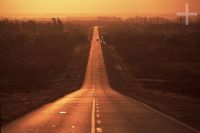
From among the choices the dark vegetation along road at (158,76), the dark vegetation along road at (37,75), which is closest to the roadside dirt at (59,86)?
the dark vegetation along road at (37,75)

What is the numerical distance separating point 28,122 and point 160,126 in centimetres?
572

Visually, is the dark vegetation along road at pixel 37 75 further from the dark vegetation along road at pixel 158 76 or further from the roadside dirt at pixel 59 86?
the dark vegetation along road at pixel 158 76

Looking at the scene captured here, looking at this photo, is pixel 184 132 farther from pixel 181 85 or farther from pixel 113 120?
pixel 181 85

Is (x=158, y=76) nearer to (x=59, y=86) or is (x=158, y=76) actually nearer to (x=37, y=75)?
(x=37, y=75)

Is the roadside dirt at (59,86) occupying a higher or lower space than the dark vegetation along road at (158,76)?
higher

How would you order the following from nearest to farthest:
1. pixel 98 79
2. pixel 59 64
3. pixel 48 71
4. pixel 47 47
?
pixel 98 79
pixel 48 71
pixel 59 64
pixel 47 47

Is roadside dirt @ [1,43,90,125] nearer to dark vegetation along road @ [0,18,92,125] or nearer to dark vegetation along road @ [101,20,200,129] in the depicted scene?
dark vegetation along road @ [0,18,92,125]

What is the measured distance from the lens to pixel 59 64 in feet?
299

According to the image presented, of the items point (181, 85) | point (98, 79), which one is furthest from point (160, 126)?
point (98, 79)

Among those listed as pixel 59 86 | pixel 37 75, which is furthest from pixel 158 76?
pixel 59 86

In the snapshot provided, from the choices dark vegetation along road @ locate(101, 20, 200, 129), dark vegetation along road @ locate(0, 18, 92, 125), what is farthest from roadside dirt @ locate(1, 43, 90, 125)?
dark vegetation along road @ locate(101, 20, 200, 129)

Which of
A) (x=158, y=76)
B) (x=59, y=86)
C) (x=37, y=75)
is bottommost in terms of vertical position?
(x=158, y=76)

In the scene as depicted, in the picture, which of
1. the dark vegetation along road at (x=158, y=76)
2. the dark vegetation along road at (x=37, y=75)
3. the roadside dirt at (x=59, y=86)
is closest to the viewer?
Result: the dark vegetation along road at (x=37, y=75)

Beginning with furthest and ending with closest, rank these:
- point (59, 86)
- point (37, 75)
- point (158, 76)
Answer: point (37, 75)
point (158, 76)
point (59, 86)
